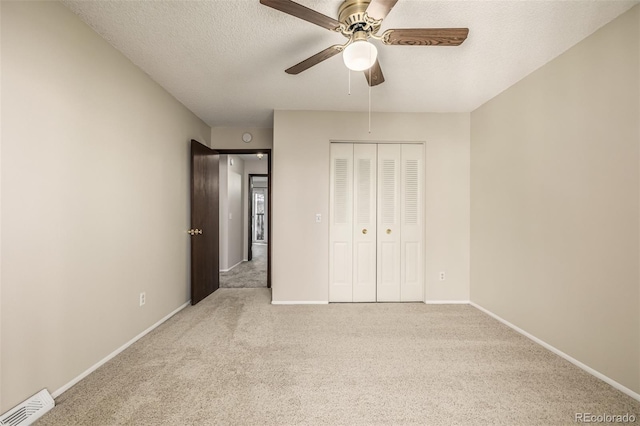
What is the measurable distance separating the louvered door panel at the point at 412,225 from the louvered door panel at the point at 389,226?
0.21 ft

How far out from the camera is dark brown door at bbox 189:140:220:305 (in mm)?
3428

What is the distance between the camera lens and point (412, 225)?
11.7 feet

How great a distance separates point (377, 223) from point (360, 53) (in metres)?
2.33

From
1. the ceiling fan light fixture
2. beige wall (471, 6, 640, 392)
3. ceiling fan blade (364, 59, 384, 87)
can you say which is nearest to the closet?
beige wall (471, 6, 640, 392)

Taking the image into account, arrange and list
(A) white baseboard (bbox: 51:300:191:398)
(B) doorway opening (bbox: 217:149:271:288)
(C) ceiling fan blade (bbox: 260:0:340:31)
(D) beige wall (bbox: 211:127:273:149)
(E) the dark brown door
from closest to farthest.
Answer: (C) ceiling fan blade (bbox: 260:0:340:31) → (A) white baseboard (bbox: 51:300:191:398) → (E) the dark brown door → (D) beige wall (bbox: 211:127:273:149) → (B) doorway opening (bbox: 217:149:271:288)

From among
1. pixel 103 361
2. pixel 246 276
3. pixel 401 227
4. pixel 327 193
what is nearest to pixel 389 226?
pixel 401 227

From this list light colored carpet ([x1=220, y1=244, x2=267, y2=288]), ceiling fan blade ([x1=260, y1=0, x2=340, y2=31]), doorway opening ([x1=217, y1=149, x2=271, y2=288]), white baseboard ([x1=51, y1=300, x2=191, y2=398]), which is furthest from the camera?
doorway opening ([x1=217, y1=149, x2=271, y2=288])

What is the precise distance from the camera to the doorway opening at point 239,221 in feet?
15.4

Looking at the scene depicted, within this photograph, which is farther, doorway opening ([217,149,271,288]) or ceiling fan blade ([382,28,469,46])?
doorway opening ([217,149,271,288])

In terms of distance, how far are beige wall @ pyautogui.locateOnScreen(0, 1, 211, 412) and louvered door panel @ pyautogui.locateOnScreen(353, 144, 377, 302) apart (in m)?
2.23

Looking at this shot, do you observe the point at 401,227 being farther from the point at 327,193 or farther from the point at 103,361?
the point at 103,361

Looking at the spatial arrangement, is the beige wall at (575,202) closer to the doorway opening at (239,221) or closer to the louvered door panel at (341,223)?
the louvered door panel at (341,223)

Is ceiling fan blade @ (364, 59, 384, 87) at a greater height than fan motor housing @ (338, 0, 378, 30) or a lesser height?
lesser

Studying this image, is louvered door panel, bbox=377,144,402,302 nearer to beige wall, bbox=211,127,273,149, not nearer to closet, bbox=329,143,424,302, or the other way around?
closet, bbox=329,143,424,302
